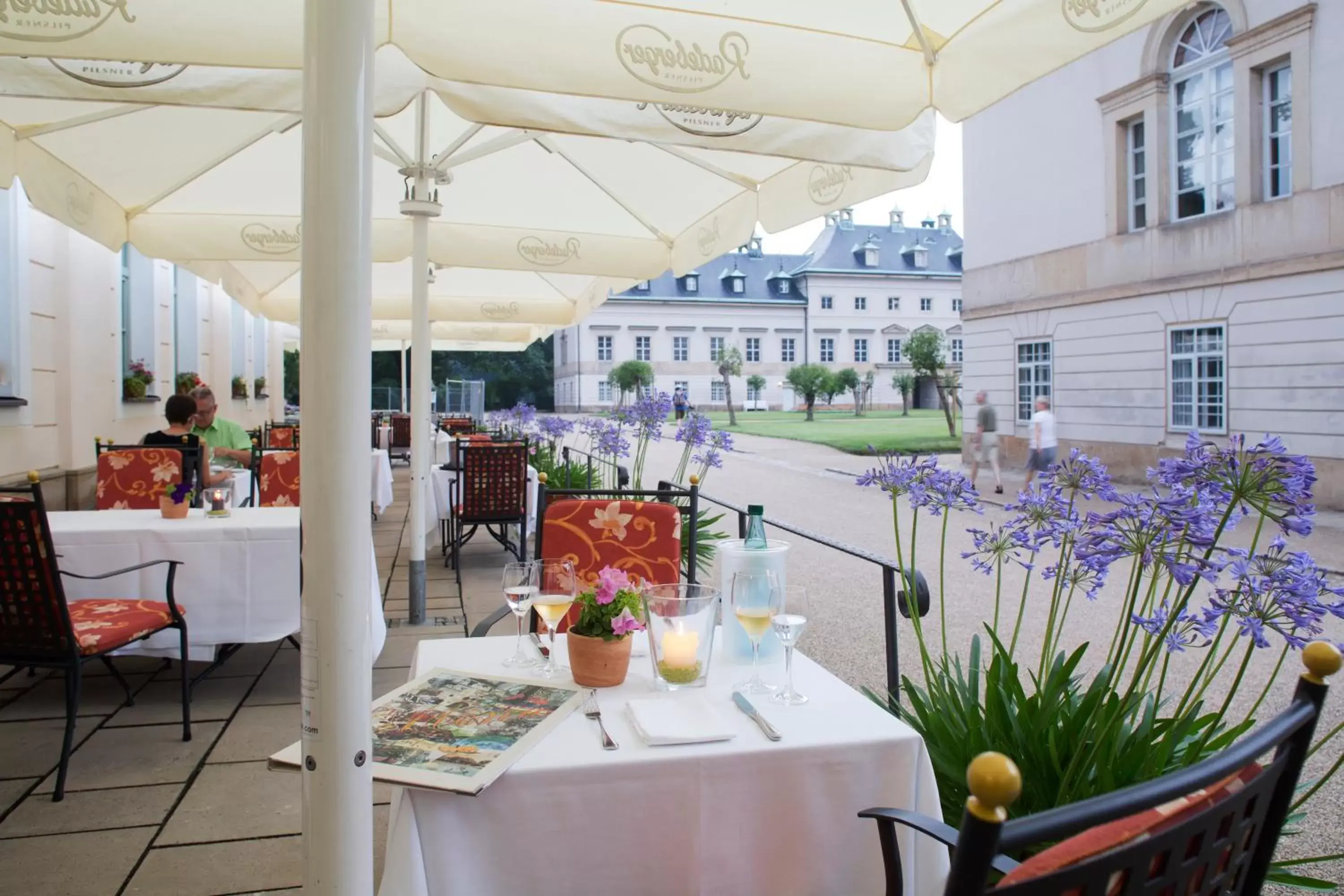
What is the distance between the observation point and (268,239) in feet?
18.0

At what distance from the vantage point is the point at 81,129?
4312 mm

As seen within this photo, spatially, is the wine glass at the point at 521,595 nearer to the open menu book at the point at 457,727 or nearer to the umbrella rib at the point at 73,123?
the open menu book at the point at 457,727

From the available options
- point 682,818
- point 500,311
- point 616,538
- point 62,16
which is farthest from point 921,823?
point 500,311

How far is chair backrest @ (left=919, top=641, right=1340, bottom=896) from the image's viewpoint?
74 centimetres

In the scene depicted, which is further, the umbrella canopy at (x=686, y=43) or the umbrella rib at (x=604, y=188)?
the umbrella rib at (x=604, y=188)

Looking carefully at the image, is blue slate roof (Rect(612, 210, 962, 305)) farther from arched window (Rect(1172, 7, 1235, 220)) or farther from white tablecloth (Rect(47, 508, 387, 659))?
white tablecloth (Rect(47, 508, 387, 659))

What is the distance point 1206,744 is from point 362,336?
2148mm

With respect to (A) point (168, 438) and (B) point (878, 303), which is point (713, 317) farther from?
(A) point (168, 438)

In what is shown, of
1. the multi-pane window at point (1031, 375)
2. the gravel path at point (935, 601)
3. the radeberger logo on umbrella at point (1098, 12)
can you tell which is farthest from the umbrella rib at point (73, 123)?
the multi-pane window at point (1031, 375)

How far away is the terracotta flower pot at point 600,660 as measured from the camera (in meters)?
1.80

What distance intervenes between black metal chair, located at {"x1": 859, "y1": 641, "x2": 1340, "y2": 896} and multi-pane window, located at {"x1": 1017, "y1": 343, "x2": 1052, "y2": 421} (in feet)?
54.6

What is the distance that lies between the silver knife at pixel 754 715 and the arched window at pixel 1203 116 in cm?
1453

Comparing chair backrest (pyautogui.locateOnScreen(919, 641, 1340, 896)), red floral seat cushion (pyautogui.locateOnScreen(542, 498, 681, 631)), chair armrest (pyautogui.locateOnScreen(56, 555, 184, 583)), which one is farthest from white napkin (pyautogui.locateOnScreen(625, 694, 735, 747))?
chair armrest (pyautogui.locateOnScreen(56, 555, 184, 583))

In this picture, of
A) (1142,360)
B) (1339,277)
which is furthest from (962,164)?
(1339,277)
